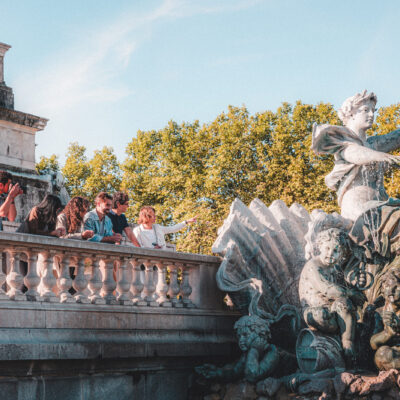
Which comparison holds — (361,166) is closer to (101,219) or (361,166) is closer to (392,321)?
(392,321)

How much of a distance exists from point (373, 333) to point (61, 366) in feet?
9.68

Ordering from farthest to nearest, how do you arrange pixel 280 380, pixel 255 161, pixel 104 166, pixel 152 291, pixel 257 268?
pixel 104 166 → pixel 255 161 → pixel 257 268 → pixel 152 291 → pixel 280 380

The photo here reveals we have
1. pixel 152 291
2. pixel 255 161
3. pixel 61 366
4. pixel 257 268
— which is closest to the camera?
pixel 61 366

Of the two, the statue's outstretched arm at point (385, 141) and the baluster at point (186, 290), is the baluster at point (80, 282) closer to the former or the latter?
the baluster at point (186, 290)

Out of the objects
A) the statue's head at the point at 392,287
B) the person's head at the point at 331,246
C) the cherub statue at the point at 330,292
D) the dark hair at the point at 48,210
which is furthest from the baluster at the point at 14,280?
the statue's head at the point at 392,287

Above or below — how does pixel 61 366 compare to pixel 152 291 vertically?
below

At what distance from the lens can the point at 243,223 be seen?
8461mm

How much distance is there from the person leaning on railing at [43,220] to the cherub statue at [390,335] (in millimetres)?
3151

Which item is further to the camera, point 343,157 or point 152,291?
point 343,157

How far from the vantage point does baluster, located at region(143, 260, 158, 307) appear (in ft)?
24.5

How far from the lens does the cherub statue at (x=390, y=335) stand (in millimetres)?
6809

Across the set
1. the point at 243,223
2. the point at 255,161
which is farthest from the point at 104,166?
the point at 243,223

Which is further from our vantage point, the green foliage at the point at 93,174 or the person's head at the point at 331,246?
the green foliage at the point at 93,174

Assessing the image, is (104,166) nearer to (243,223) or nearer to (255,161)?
(255,161)
